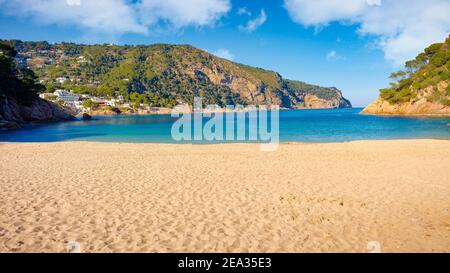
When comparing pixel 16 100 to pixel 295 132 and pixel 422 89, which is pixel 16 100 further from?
pixel 422 89

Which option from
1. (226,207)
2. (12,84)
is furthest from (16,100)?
(226,207)

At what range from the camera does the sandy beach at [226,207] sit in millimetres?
5621

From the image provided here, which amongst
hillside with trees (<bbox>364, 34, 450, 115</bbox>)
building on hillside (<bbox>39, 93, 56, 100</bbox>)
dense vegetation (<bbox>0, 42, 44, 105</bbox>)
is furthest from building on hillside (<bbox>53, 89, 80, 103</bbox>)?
hillside with trees (<bbox>364, 34, 450, 115</bbox>)

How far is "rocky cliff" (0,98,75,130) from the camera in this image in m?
47.5

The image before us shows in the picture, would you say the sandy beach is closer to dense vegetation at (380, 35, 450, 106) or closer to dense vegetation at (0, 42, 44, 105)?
dense vegetation at (0, 42, 44, 105)

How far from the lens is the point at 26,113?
6203cm

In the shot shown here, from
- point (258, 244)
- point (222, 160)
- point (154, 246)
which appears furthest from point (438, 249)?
point (222, 160)

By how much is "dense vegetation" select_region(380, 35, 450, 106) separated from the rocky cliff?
289 ft

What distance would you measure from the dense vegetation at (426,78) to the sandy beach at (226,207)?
72.0 m

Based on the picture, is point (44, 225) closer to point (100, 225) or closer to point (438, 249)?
point (100, 225)

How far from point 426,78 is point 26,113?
9563 cm

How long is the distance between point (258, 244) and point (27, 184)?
339 inches
